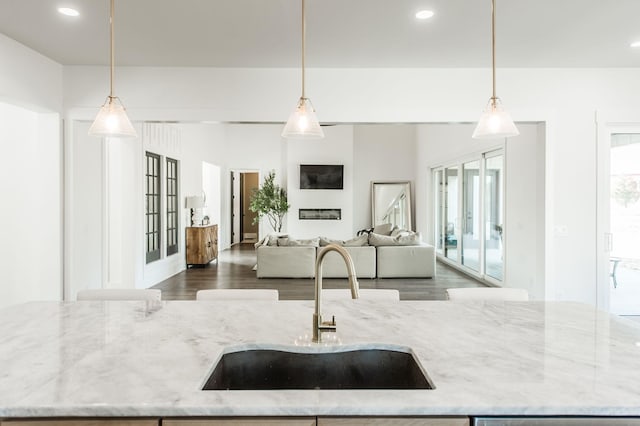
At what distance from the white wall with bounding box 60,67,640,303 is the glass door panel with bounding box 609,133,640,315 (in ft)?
1.27

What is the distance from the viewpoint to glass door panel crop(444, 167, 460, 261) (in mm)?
8173

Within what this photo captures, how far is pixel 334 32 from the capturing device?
11.3 ft

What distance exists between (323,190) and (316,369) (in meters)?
9.21

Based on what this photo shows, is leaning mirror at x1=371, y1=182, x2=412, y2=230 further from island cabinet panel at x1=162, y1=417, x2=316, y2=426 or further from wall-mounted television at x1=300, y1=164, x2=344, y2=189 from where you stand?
island cabinet panel at x1=162, y1=417, x2=316, y2=426

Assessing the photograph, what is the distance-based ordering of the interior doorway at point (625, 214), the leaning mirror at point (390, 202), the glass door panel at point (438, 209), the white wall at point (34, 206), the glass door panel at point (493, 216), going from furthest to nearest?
the leaning mirror at point (390, 202)
the glass door panel at point (438, 209)
the glass door panel at point (493, 216)
the interior doorway at point (625, 214)
the white wall at point (34, 206)

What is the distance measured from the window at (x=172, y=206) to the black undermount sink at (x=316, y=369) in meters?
6.18

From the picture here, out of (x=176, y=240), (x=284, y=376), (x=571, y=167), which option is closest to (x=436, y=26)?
(x=571, y=167)

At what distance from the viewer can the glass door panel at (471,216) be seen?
23.1 ft

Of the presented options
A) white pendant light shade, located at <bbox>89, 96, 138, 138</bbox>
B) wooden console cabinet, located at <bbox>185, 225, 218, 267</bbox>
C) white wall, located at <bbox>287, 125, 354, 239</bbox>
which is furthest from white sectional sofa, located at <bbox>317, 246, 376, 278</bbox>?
white pendant light shade, located at <bbox>89, 96, 138, 138</bbox>

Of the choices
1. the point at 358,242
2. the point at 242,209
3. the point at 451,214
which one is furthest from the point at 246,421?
the point at 242,209

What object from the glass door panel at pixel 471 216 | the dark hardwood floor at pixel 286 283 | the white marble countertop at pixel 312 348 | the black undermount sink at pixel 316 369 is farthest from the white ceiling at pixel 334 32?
the dark hardwood floor at pixel 286 283

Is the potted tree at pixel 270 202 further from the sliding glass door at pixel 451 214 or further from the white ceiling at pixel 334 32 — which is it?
the white ceiling at pixel 334 32

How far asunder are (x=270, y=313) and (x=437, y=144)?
800 cm

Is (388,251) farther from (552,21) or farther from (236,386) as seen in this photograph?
(236,386)
